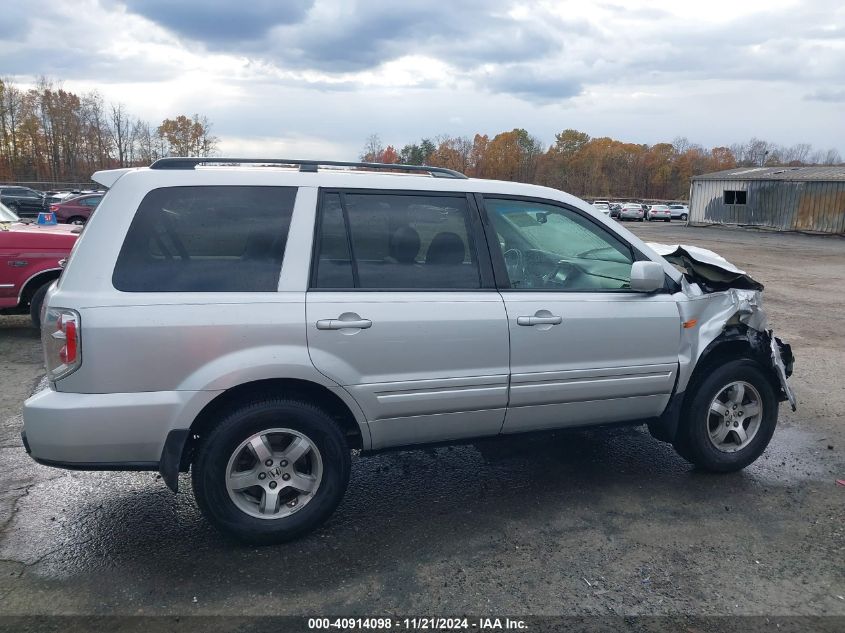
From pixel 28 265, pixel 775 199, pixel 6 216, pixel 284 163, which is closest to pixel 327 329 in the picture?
pixel 284 163

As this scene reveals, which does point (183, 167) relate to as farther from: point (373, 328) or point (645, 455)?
point (645, 455)

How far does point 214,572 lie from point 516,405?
5.87 feet

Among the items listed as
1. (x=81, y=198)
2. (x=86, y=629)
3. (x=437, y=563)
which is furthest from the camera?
(x=81, y=198)

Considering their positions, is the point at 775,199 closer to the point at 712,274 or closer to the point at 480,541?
the point at 712,274

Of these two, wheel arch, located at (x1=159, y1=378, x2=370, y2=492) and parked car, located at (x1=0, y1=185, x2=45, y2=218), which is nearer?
wheel arch, located at (x1=159, y1=378, x2=370, y2=492)

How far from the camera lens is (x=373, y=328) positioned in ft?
10.9

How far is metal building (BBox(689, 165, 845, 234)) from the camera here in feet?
103

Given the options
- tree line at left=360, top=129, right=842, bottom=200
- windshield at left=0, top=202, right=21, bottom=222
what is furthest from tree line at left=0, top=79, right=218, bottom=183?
windshield at left=0, top=202, right=21, bottom=222

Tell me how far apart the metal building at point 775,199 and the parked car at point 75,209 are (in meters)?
31.9

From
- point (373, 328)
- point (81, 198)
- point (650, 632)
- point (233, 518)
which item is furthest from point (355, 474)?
point (81, 198)

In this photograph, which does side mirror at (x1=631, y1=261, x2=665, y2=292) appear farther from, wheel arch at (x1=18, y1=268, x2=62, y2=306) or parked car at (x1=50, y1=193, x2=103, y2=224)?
parked car at (x1=50, y1=193, x2=103, y2=224)

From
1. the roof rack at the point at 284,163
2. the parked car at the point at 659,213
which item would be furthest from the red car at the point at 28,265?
the parked car at the point at 659,213

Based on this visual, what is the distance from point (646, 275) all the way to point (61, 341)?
304 cm

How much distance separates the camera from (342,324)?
3268 millimetres
